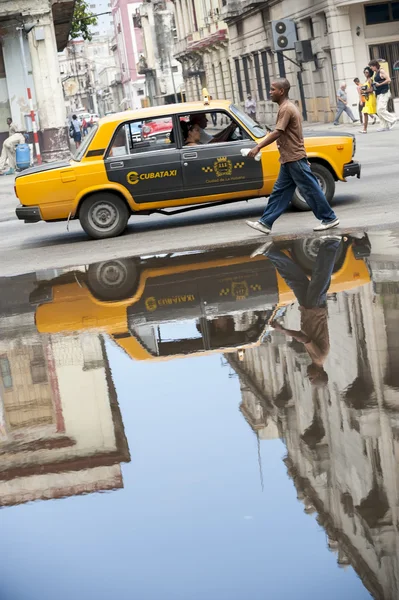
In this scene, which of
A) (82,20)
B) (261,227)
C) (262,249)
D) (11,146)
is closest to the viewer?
(262,249)

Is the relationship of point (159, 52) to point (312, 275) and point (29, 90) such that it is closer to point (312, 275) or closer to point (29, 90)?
point (29, 90)

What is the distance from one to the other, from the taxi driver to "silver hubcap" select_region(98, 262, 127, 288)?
271 centimetres

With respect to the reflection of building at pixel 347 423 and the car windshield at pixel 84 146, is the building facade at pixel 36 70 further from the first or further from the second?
the reflection of building at pixel 347 423

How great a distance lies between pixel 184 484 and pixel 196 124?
30.7ft

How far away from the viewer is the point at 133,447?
216 inches

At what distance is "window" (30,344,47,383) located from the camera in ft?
23.2

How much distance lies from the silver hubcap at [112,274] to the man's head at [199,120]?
277 cm

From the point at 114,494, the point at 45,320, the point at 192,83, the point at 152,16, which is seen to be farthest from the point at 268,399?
the point at 152,16

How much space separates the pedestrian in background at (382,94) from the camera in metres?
30.4

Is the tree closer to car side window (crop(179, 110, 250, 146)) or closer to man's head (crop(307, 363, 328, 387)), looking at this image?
car side window (crop(179, 110, 250, 146))

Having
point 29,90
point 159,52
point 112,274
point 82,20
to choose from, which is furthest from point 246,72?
point 112,274

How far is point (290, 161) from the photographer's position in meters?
11.6

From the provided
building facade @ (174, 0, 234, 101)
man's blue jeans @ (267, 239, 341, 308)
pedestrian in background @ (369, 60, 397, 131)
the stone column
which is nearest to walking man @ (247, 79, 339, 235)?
man's blue jeans @ (267, 239, 341, 308)

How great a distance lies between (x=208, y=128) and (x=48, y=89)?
22427 mm
